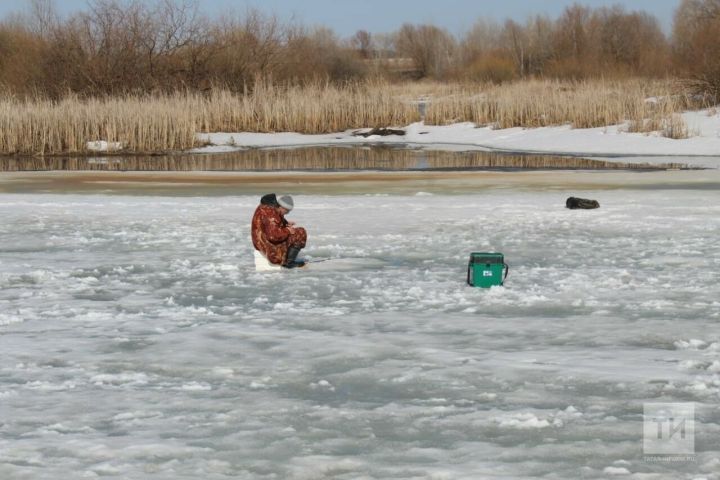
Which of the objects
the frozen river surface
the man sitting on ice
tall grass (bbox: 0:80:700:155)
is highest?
tall grass (bbox: 0:80:700:155)

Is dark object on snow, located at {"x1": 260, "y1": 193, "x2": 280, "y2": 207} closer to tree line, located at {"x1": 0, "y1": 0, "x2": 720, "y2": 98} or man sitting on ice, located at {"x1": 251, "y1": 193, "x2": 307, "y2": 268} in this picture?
man sitting on ice, located at {"x1": 251, "y1": 193, "x2": 307, "y2": 268}

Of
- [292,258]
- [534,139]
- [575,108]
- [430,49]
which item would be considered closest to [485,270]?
[292,258]

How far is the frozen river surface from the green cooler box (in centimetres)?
11

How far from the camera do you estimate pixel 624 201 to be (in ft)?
45.6

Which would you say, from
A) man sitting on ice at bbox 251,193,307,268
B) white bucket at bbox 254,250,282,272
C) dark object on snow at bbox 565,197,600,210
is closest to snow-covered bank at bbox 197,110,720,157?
dark object on snow at bbox 565,197,600,210

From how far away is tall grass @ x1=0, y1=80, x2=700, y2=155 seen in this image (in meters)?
27.7

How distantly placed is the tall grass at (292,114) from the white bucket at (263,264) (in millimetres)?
18481

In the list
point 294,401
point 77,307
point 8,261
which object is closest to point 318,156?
point 8,261

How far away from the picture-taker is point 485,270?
8008 millimetres

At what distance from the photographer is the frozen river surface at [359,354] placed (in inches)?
177

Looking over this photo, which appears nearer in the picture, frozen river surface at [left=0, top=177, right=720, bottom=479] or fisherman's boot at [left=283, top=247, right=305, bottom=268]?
frozen river surface at [left=0, top=177, right=720, bottom=479]

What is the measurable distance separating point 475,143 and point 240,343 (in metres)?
23.1

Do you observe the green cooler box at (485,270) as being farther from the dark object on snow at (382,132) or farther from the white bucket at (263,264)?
the dark object on snow at (382,132)

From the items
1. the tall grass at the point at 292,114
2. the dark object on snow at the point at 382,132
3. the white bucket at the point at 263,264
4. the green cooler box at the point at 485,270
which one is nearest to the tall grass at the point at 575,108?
the tall grass at the point at 292,114
